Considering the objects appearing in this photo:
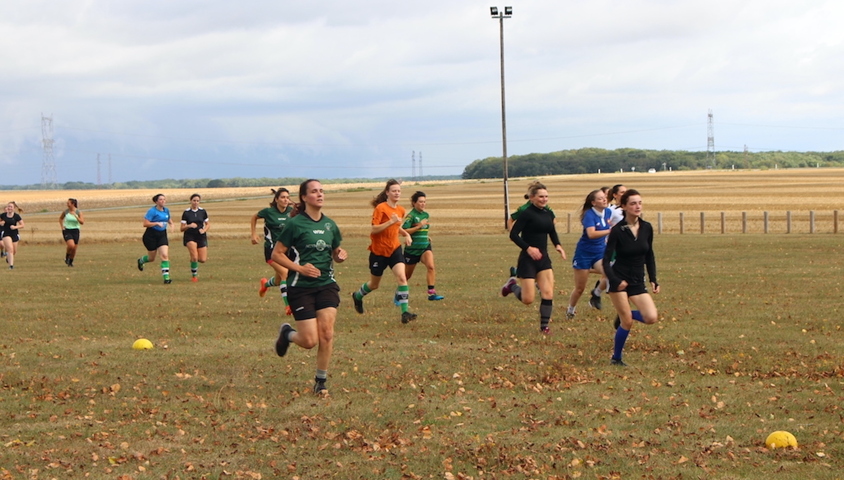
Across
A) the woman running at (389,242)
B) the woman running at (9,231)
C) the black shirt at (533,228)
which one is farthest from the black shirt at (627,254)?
the woman running at (9,231)

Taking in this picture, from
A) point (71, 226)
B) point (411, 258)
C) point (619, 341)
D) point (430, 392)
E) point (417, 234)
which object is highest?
point (417, 234)

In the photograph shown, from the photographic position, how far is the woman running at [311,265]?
909 centimetres

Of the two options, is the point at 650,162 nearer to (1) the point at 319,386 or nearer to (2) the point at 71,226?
(2) the point at 71,226

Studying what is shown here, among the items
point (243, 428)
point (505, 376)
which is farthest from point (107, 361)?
point (505, 376)

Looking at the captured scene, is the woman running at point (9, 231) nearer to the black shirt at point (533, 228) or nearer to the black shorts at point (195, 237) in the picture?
the black shorts at point (195, 237)

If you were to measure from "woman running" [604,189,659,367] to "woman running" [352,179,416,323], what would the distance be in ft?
14.1

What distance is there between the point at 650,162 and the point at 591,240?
6716 inches

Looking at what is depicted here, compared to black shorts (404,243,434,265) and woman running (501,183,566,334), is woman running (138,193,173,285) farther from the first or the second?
woman running (501,183,566,334)

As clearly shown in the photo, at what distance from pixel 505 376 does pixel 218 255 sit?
2370 cm

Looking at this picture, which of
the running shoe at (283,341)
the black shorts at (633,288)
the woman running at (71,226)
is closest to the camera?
the running shoe at (283,341)

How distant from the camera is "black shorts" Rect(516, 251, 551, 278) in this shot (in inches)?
517

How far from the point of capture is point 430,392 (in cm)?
935

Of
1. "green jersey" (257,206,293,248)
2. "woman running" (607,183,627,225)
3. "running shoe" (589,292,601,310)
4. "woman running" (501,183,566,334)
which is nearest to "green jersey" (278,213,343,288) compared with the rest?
"woman running" (501,183,566,334)

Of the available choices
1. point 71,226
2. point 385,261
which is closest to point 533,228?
point 385,261
